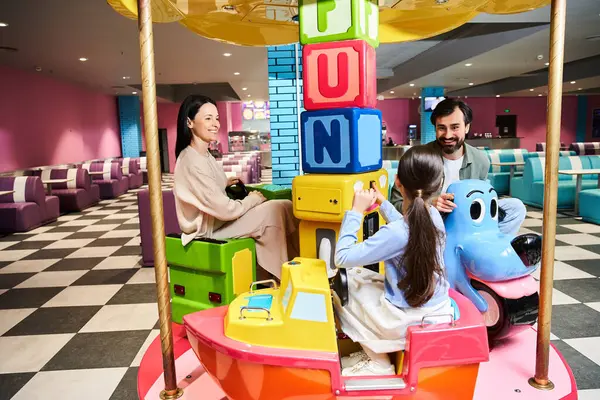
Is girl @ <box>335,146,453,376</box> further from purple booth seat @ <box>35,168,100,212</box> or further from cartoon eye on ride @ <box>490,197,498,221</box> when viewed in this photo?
purple booth seat @ <box>35,168,100,212</box>

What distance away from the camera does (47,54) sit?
25.4 feet

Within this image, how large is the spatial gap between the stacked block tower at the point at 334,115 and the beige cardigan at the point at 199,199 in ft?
1.68

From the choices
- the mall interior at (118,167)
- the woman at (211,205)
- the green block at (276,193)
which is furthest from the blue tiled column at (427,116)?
the woman at (211,205)

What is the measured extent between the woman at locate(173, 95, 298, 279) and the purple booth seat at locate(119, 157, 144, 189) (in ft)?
32.6

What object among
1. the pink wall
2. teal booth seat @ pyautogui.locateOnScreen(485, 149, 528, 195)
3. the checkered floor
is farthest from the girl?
the pink wall

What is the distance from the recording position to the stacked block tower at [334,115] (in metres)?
2.09

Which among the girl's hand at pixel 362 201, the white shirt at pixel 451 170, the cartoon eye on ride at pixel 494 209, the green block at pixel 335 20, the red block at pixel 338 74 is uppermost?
the green block at pixel 335 20

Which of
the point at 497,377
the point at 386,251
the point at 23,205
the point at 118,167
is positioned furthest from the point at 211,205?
the point at 118,167

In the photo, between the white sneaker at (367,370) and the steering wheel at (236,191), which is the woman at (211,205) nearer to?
the steering wheel at (236,191)

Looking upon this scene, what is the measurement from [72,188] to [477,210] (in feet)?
26.7

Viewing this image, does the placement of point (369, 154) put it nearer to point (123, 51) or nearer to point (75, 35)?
point (75, 35)

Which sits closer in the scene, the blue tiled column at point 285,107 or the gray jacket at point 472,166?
the gray jacket at point 472,166

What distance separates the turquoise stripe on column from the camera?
2139 cm

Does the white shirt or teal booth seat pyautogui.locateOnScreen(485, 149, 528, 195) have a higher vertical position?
the white shirt
